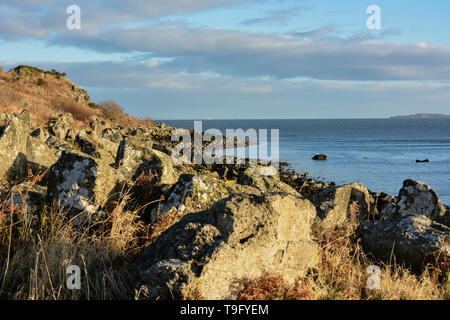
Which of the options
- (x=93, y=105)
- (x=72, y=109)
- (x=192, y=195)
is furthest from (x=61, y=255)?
(x=93, y=105)

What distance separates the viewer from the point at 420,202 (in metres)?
13.5

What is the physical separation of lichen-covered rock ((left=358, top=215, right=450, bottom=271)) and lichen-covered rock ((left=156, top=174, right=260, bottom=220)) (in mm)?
2563

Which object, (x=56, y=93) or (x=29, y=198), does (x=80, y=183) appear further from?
(x=56, y=93)

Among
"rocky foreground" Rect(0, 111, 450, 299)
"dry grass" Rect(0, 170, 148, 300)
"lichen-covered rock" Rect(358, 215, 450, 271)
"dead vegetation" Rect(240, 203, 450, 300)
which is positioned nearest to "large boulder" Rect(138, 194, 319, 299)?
"rocky foreground" Rect(0, 111, 450, 299)

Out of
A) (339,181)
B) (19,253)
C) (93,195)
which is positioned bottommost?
(339,181)

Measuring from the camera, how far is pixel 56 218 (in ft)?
18.7

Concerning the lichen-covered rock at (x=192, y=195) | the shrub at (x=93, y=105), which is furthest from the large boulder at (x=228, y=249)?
the shrub at (x=93, y=105)

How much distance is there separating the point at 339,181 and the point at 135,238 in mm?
31126

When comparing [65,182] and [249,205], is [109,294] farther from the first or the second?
[65,182]

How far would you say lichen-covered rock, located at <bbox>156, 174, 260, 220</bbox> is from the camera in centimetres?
627

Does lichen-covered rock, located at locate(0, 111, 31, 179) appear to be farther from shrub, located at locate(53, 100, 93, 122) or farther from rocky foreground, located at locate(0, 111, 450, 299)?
shrub, located at locate(53, 100, 93, 122)

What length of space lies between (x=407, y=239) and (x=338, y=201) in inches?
129

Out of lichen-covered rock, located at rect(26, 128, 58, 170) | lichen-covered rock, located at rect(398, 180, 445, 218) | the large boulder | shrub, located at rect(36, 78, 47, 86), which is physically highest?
shrub, located at rect(36, 78, 47, 86)
